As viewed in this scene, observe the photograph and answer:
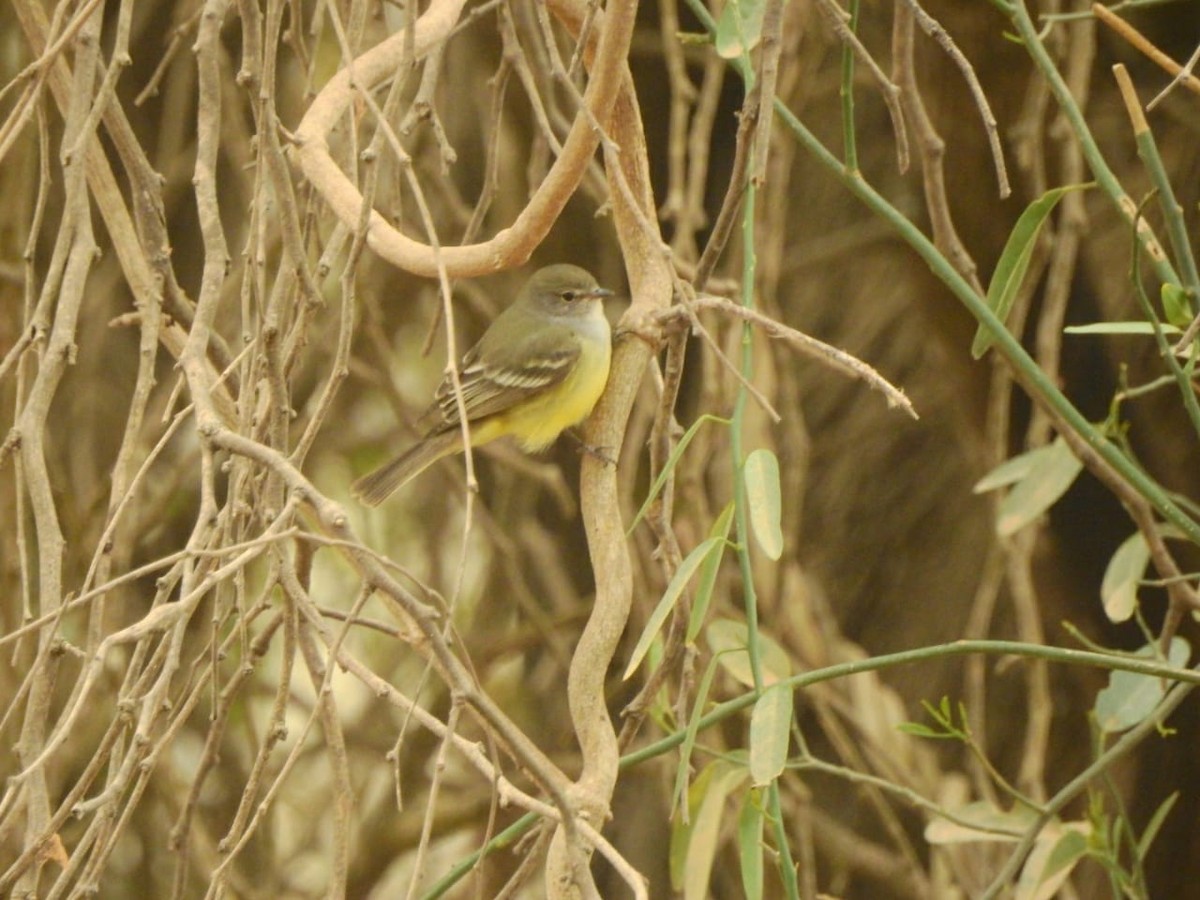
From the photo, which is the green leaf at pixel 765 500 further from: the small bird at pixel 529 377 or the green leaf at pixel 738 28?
the small bird at pixel 529 377

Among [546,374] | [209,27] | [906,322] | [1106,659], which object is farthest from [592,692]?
[906,322]

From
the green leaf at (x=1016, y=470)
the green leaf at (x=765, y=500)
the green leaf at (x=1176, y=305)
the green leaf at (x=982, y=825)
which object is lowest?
the green leaf at (x=982, y=825)

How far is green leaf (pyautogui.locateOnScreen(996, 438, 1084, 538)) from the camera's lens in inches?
118

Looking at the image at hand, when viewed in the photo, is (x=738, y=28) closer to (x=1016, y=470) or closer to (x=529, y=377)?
(x=1016, y=470)

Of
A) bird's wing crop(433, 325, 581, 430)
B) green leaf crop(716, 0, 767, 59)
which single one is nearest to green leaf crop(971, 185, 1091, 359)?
green leaf crop(716, 0, 767, 59)

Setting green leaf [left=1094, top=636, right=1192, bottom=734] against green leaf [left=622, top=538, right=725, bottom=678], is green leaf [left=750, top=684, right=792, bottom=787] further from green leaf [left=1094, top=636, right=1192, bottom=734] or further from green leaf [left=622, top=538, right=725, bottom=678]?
green leaf [left=1094, top=636, right=1192, bottom=734]

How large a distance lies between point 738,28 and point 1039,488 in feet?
4.46

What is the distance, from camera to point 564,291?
3.96 meters

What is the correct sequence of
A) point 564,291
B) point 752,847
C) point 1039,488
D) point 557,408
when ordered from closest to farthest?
point 752,847, point 1039,488, point 557,408, point 564,291

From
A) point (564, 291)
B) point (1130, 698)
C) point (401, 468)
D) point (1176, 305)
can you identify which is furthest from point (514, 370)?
point (1176, 305)

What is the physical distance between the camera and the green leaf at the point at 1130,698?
9.12ft

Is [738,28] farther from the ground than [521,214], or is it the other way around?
[738,28]

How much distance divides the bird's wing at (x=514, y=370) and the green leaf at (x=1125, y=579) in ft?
4.16

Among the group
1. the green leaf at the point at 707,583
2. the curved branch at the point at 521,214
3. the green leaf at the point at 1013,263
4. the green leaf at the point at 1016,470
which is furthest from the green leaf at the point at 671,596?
the green leaf at the point at 1016,470
